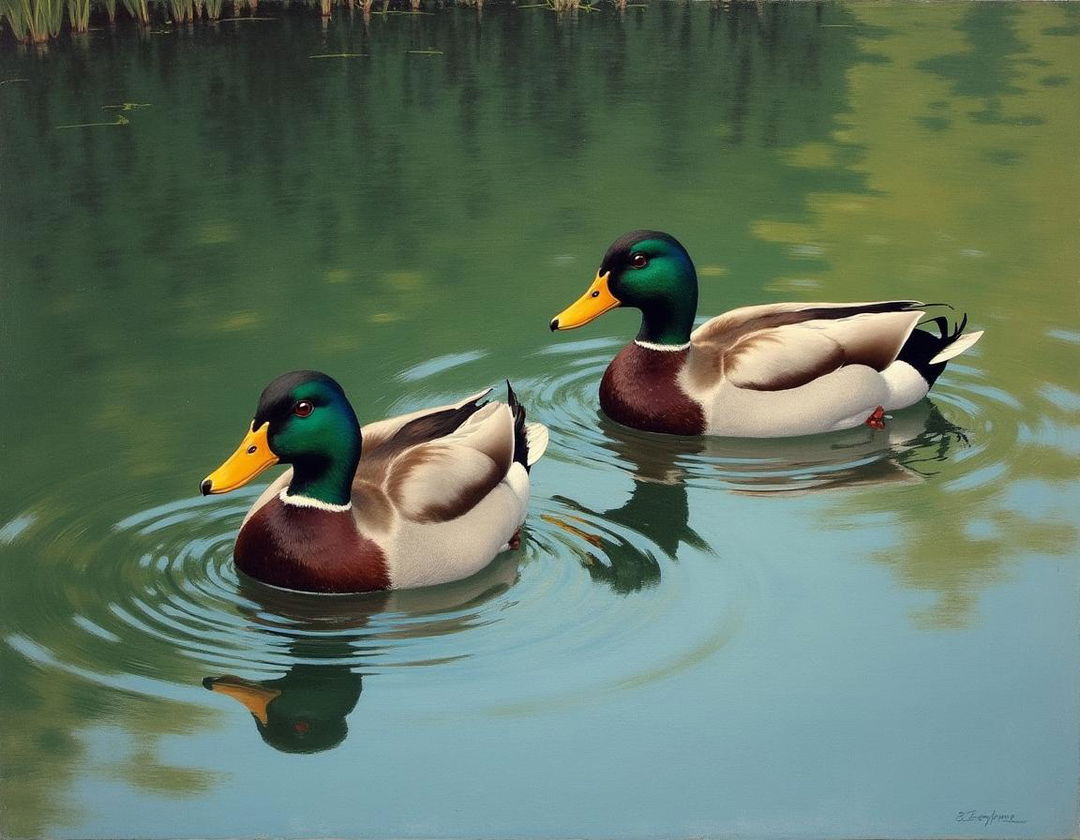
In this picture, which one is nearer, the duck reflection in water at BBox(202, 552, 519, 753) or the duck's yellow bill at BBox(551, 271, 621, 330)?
the duck reflection in water at BBox(202, 552, 519, 753)

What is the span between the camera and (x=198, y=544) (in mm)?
7340

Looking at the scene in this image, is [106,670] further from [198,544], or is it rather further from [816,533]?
[816,533]

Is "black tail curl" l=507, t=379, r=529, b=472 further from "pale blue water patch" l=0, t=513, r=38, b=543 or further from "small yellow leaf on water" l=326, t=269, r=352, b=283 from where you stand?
"small yellow leaf on water" l=326, t=269, r=352, b=283

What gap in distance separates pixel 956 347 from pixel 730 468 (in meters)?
1.66

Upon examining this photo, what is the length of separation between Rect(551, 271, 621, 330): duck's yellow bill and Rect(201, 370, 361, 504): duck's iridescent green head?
2.37 m

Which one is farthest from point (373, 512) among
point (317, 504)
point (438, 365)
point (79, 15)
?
point (79, 15)

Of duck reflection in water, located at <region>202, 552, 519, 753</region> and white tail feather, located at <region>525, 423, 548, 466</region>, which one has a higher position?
white tail feather, located at <region>525, 423, 548, 466</region>

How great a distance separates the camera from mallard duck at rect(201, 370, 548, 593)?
6.76 meters

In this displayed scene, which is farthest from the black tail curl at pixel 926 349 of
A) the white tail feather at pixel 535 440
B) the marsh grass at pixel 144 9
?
the marsh grass at pixel 144 9

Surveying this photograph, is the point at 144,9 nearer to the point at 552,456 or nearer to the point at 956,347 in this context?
the point at 552,456

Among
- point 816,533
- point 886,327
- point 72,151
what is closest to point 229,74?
point 72,151

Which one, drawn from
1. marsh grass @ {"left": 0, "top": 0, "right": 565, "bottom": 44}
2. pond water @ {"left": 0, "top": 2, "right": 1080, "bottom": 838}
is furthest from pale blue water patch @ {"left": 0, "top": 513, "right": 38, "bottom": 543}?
marsh grass @ {"left": 0, "top": 0, "right": 565, "bottom": 44}

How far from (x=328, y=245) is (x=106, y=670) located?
591 centimetres
